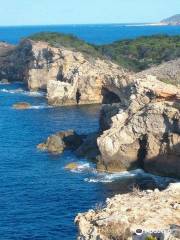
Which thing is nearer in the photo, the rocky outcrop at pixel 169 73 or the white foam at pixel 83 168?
the white foam at pixel 83 168

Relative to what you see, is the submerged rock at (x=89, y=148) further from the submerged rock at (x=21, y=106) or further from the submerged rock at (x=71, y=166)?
the submerged rock at (x=21, y=106)

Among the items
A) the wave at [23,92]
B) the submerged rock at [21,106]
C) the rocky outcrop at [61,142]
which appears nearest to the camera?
the rocky outcrop at [61,142]

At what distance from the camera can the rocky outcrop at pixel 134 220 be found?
121 ft

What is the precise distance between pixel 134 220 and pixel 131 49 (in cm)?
13435

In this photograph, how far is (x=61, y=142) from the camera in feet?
272

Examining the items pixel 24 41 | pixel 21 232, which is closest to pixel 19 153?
pixel 21 232

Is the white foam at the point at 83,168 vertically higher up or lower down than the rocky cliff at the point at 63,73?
lower down

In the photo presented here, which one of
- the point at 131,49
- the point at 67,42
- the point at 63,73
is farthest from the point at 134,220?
the point at 131,49

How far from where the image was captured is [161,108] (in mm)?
69625

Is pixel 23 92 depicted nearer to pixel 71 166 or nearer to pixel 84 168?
pixel 71 166

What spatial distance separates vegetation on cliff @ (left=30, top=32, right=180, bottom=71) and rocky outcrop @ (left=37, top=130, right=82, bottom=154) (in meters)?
59.8

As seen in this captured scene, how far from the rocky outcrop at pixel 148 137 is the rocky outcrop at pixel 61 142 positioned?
38.1ft

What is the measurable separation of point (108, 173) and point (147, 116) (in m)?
7.91

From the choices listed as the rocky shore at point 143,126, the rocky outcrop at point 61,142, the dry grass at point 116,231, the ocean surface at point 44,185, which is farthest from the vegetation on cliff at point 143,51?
the dry grass at point 116,231
